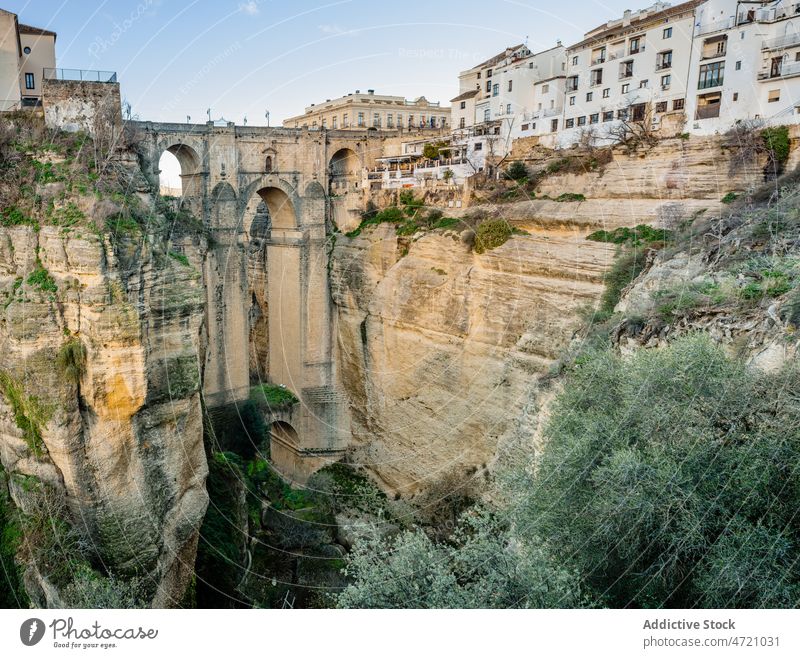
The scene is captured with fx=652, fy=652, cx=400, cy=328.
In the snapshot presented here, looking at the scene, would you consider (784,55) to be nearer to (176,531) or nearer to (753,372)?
(753,372)

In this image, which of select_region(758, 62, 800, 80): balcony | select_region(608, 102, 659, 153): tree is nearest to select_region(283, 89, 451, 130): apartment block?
select_region(608, 102, 659, 153): tree

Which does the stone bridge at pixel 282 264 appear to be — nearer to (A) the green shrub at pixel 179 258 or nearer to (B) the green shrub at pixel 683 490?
(A) the green shrub at pixel 179 258

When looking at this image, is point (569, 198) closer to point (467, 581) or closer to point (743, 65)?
point (743, 65)

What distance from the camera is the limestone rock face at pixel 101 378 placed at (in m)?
7.75

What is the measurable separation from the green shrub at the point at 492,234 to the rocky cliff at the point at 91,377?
10.1m

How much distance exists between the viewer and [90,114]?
413 inches

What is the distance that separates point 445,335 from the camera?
18.2m

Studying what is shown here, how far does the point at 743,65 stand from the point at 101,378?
57.3 ft

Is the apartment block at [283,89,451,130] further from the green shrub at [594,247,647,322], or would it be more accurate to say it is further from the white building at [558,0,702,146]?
the green shrub at [594,247,647,322]

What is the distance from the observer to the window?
58.5ft

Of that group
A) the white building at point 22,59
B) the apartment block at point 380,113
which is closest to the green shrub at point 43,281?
the white building at point 22,59

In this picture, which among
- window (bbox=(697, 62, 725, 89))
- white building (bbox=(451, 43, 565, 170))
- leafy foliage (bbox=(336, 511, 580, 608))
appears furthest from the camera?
white building (bbox=(451, 43, 565, 170))

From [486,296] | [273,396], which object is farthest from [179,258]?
[273,396]

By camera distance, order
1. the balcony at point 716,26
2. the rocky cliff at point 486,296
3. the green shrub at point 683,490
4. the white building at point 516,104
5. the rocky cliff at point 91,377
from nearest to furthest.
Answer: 1. the green shrub at point 683,490
2. the rocky cliff at point 91,377
3. the rocky cliff at point 486,296
4. the balcony at point 716,26
5. the white building at point 516,104
